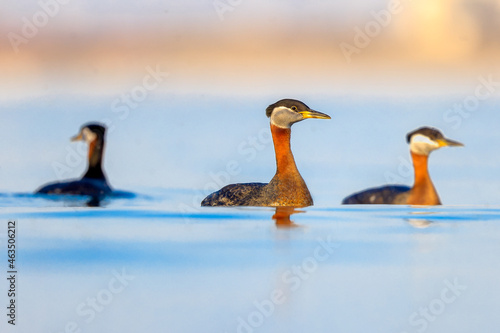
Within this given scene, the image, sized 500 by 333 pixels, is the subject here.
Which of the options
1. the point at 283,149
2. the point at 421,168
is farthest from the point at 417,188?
the point at 283,149

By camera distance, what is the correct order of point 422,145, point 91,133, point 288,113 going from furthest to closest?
point 91,133 → point 422,145 → point 288,113

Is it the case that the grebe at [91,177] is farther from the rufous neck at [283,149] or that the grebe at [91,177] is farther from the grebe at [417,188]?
the grebe at [417,188]

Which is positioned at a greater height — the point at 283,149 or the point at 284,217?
the point at 283,149

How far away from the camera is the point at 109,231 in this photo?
10.1 metres

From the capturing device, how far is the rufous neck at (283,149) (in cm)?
1268

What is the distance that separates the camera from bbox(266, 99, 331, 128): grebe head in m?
12.4

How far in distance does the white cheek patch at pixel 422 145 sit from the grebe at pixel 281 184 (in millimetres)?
4188

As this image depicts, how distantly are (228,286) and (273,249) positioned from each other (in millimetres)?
1353

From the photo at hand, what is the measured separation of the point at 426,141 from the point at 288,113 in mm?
4520

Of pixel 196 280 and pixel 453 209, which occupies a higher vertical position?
pixel 453 209

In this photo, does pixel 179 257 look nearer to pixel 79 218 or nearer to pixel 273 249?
pixel 273 249

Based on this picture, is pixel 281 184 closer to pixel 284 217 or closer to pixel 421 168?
pixel 284 217

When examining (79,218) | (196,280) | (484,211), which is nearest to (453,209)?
(484,211)

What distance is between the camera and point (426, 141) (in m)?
16.4
